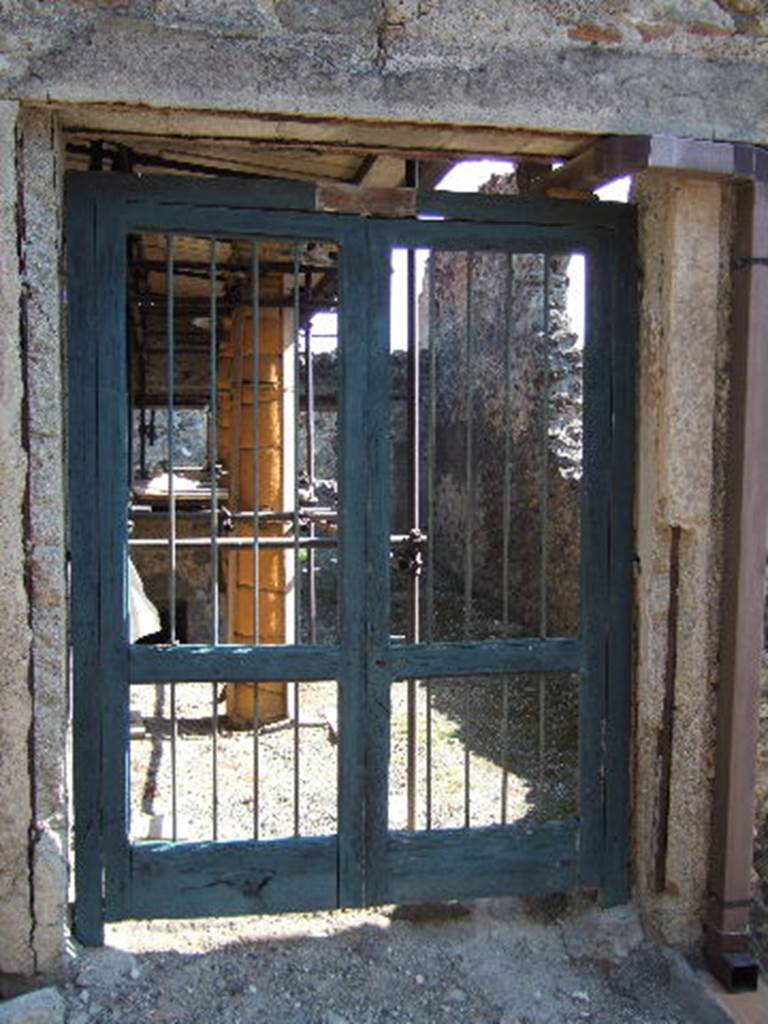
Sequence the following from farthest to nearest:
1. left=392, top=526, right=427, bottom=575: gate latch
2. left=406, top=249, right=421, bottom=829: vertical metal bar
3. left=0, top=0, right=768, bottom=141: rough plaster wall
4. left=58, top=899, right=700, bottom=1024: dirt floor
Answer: left=392, top=526, right=427, bottom=575: gate latch < left=406, top=249, right=421, bottom=829: vertical metal bar < left=58, top=899, right=700, bottom=1024: dirt floor < left=0, top=0, right=768, bottom=141: rough plaster wall

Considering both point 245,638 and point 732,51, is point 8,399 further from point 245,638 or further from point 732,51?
point 245,638

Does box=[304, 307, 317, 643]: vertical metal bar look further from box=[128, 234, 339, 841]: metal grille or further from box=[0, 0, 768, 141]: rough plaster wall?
box=[0, 0, 768, 141]: rough plaster wall

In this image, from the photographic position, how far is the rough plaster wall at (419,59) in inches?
109

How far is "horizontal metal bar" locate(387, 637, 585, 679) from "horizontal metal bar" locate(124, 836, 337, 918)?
0.61 meters

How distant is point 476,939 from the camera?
3328 millimetres

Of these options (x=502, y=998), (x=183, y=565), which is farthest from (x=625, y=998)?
(x=183, y=565)

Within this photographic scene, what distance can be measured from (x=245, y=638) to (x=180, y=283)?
2.74 metres

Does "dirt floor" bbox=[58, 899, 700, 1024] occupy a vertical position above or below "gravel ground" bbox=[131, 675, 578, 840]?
above

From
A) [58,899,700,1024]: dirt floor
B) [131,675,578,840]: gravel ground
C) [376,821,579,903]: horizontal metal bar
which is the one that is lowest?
[131,675,578,840]: gravel ground

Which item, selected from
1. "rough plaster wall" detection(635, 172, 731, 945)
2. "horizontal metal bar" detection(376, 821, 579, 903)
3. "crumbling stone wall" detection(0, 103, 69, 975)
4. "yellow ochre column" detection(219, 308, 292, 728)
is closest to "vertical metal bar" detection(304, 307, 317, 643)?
"yellow ochre column" detection(219, 308, 292, 728)

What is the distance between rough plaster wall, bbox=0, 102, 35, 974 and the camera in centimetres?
276

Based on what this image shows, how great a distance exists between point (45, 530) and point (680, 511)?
6.12 ft

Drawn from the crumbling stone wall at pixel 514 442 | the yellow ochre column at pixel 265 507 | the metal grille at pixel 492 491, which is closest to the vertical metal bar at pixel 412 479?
the metal grille at pixel 492 491

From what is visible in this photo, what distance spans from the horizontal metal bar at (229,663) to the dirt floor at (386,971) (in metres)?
0.84
